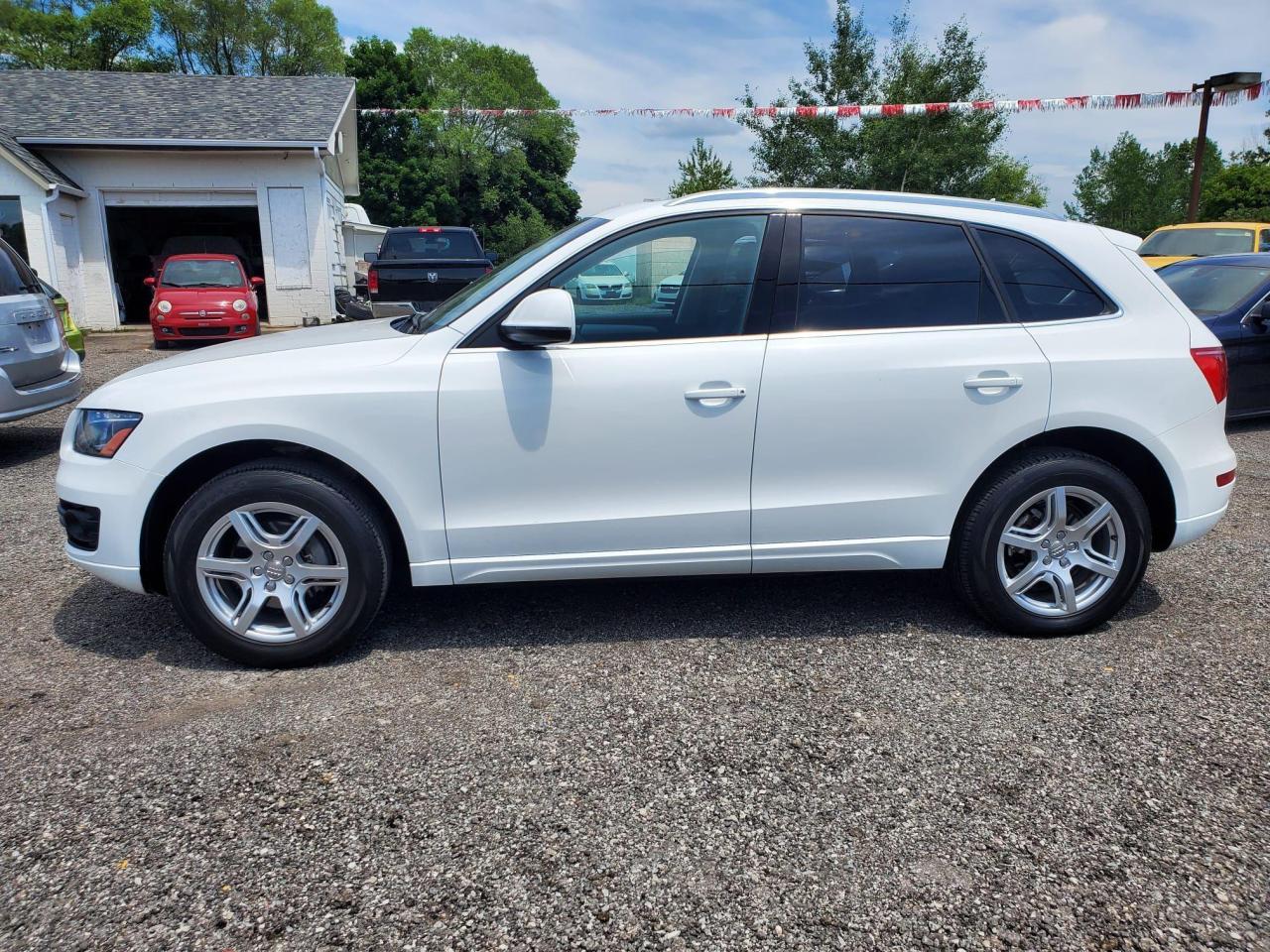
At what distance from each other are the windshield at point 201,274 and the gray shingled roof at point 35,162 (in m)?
3.49

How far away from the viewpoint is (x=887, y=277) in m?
3.62

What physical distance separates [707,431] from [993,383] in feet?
3.78

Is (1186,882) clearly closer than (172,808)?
Yes

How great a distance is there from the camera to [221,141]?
56.8ft

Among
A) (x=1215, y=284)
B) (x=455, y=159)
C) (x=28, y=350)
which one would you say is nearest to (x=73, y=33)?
(x=455, y=159)

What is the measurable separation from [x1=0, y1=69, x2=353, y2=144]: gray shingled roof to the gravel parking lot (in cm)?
1664

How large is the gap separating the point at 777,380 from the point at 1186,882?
2.00 m

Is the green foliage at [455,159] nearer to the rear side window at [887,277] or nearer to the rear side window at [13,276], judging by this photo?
the rear side window at [13,276]

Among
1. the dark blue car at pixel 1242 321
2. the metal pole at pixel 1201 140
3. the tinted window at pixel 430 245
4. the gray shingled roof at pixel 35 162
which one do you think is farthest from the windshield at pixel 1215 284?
the gray shingled roof at pixel 35 162

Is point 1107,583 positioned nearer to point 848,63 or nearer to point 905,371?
point 905,371

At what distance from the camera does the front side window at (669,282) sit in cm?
350

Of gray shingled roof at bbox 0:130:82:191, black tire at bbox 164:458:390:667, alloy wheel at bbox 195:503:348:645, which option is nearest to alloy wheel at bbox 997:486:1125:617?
black tire at bbox 164:458:390:667

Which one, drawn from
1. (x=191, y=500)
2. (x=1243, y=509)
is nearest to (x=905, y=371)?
(x=191, y=500)

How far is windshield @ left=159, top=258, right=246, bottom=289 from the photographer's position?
14.9 metres
